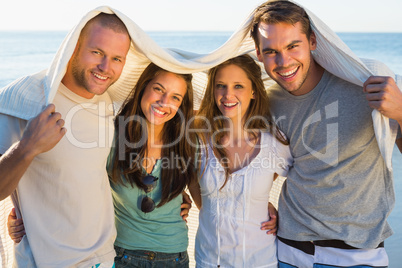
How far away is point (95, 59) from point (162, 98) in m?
0.57

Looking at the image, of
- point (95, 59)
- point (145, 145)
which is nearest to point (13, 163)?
point (95, 59)

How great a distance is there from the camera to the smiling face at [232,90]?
2713mm

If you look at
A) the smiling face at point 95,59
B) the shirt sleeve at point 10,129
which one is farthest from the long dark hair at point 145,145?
the shirt sleeve at point 10,129

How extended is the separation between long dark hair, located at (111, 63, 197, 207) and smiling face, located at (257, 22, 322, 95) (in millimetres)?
597

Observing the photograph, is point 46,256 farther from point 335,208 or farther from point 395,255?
point 395,255

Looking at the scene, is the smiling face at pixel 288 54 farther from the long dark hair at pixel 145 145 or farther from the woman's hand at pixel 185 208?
the woman's hand at pixel 185 208

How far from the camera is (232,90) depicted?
273cm

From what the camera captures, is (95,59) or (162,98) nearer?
(95,59)

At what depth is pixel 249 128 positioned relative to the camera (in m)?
2.79

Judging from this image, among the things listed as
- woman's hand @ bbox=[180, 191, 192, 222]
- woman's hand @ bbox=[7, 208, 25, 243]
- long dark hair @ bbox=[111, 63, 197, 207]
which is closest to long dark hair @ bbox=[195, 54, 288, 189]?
long dark hair @ bbox=[111, 63, 197, 207]

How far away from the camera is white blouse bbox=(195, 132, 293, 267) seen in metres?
2.55

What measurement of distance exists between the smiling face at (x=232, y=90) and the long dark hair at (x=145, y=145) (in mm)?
224

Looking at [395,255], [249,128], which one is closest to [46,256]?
[249,128]

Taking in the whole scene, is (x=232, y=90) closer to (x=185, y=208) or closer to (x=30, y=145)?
(x=185, y=208)
